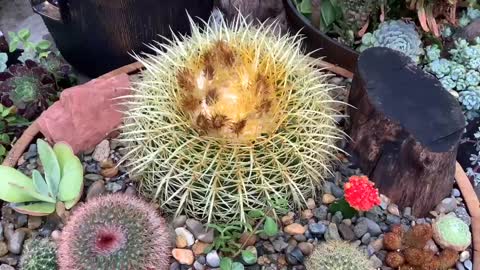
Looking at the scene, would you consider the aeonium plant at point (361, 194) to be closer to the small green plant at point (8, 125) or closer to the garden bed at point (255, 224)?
the garden bed at point (255, 224)

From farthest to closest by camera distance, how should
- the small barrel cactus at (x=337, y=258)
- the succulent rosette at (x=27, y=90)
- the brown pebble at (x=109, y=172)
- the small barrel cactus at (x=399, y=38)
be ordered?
the small barrel cactus at (x=399, y=38), the succulent rosette at (x=27, y=90), the brown pebble at (x=109, y=172), the small barrel cactus at (x=337, y=258)

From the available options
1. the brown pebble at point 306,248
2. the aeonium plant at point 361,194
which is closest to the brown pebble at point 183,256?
the brown pebble at point 306,248

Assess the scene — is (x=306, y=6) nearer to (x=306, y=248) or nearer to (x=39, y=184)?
(x=306, y=248)

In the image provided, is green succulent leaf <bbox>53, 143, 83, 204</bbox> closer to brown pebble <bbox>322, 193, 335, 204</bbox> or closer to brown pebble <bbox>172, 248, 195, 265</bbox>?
brown pebble <bbox>172, 248, 195, 265</bbox>

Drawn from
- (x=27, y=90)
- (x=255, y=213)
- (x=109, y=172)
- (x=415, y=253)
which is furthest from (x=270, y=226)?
(x=27, y=90)

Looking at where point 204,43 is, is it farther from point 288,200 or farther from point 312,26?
point 312,26

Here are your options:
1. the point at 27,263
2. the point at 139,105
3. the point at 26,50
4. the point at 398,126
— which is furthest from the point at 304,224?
the point at 26,50

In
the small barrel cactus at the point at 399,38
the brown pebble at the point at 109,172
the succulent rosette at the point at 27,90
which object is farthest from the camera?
the small barrel cactus at the point at 399,38
